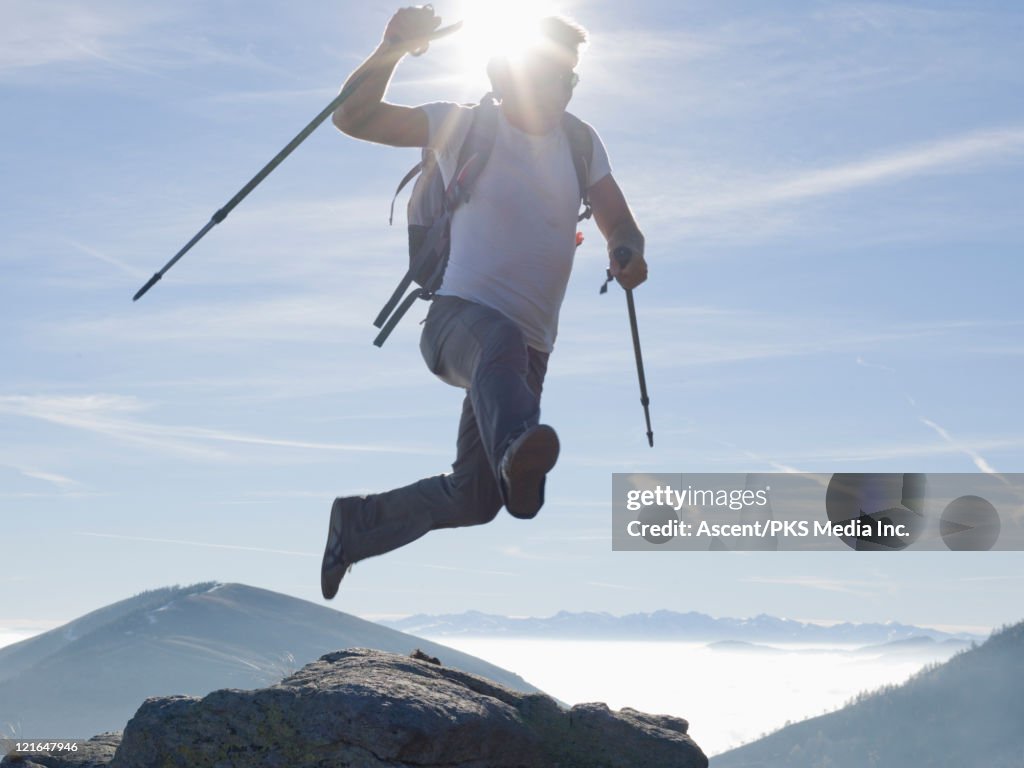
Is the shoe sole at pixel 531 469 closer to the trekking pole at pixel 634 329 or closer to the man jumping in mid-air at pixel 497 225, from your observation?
the man jumping in mid-air at pixel 497 225

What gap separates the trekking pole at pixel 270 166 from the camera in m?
8.21

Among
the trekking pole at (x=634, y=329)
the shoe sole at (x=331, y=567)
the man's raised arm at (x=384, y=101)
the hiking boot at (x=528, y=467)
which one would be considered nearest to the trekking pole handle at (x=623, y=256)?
the trekking pole at (x=634, y=329)

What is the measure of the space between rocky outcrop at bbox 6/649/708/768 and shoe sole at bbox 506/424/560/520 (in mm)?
1228

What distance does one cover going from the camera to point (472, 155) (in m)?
8.18

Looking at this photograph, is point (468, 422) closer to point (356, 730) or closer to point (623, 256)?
point (623, 256)

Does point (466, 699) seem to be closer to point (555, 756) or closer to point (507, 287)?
point (555, 756)

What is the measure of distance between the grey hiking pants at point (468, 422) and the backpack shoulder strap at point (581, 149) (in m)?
1.22

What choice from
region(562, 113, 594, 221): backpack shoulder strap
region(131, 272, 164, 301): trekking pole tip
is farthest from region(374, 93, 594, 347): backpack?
region(131, 272, 164, 301): trekking pole tip

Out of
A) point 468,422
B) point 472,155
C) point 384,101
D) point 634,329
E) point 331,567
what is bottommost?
point 331,567

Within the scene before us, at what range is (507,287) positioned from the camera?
8086 mm

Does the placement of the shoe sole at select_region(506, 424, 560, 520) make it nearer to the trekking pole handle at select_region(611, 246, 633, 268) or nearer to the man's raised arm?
the trekking pole handle at select_region(611, 246, 633, 268)

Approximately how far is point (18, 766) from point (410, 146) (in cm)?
505

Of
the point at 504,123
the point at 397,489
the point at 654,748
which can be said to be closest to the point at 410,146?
the point at 504,123

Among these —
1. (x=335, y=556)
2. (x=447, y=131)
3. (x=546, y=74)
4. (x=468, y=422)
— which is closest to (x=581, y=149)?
(x=546, y=74)
